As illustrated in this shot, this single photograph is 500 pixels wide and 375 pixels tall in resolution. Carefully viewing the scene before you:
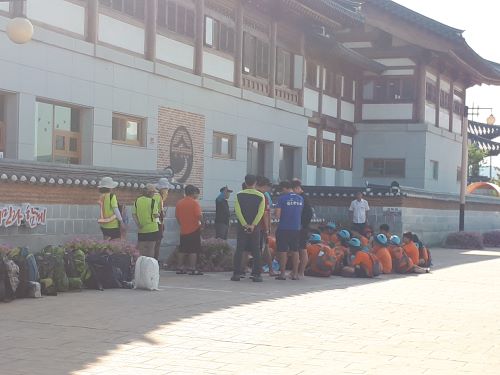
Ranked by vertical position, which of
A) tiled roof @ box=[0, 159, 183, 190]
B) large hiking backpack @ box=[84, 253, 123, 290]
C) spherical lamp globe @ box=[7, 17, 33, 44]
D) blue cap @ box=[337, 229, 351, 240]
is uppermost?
spherical lamp globe @ box=[7, 17, 33, 44]

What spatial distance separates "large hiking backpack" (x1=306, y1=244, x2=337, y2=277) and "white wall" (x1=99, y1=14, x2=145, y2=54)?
7.09 m

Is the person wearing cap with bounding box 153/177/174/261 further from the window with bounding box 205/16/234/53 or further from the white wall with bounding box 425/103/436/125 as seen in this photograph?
the white wall with bounding box 425/103/436/125

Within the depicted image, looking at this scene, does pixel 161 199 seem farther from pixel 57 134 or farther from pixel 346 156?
pixel 346 156

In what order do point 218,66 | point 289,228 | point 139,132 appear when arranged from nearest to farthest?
point 289,228 < point 139,132 < point 218,66

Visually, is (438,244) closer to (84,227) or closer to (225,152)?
(225,152)

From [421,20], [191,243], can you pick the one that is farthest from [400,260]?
[421,20]

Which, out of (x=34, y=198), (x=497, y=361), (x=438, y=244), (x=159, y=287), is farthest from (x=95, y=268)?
(x=438, y=244)

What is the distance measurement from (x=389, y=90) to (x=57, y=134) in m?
21.3

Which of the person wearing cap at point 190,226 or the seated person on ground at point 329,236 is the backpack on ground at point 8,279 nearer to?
the person wearing cap at point 190,226

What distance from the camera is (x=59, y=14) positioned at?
1673 centimetres

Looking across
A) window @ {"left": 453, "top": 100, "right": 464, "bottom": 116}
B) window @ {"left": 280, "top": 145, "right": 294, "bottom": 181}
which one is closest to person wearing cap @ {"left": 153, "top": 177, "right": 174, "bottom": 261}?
window @ {"left": 280, "top": 145, "right": 294, "bottom": 181}

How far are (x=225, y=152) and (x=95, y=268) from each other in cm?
1237

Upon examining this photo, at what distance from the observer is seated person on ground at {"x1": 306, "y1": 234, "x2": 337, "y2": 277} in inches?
607

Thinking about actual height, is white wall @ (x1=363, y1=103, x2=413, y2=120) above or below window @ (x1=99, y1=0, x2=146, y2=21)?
below
